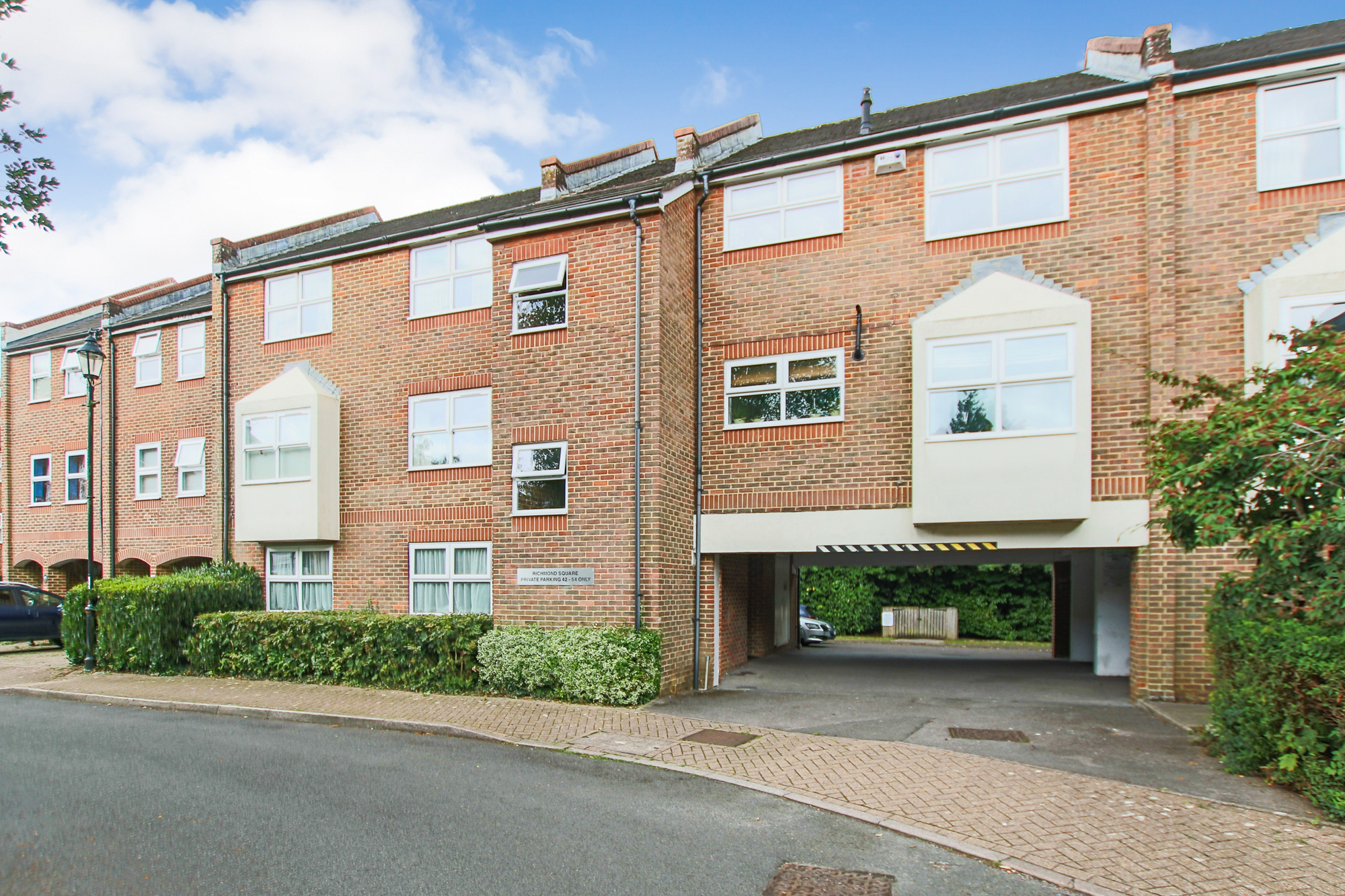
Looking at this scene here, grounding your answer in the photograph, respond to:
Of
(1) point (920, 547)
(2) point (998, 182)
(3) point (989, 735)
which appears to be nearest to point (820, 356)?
(1) point (920, 547)

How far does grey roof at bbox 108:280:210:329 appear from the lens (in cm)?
1911

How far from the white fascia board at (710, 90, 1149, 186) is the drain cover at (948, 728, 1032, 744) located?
26.1ft

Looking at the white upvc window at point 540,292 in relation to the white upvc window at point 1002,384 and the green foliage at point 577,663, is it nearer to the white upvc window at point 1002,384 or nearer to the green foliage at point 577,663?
the green foliage at point 577,663

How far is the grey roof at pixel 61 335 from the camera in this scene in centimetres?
2147

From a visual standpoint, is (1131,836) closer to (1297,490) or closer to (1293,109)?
(1297,490)

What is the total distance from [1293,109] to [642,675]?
35.7 ft

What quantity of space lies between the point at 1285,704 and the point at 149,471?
67.1ft

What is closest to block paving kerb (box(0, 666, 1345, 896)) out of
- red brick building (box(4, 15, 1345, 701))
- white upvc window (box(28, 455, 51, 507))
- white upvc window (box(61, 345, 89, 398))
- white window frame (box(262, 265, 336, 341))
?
red brick building (box(4, 15, 1345, 701))

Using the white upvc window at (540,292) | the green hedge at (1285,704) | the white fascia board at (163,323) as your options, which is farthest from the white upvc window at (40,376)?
the green hedge at (1285,704)

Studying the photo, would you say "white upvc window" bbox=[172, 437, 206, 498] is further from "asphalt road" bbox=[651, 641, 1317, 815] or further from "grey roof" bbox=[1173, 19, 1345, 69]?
"grey roof" bbox=[1173, 19, 1345, 69]

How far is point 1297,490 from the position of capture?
6926 millimetres

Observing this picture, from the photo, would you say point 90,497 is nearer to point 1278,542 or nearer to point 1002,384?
point 1002,384

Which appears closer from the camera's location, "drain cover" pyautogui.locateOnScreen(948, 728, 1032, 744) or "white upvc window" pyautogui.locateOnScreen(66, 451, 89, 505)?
"drain cover" pyautogui.locateOnScreen(948, 728, 1032, 744)

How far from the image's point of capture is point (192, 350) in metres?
18.7
